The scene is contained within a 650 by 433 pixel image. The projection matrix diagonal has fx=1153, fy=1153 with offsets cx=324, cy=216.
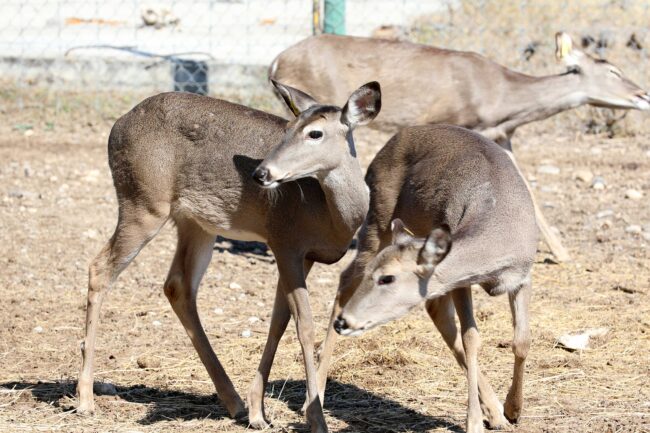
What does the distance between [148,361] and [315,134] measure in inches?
73.0

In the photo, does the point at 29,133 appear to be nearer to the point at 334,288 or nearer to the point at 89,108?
the point at 89,108

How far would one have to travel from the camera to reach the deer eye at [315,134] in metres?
5.52

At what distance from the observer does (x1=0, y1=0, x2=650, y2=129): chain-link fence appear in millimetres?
13211

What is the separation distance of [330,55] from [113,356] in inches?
159

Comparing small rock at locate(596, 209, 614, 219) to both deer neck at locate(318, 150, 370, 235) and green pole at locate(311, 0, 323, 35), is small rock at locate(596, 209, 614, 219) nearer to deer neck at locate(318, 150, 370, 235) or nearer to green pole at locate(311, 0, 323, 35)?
green pole at locate(311, 0, 323, 35)

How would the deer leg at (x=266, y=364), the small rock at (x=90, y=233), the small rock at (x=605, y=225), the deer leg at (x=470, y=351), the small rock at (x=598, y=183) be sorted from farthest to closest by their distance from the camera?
the small rock at (x=598, y=183)
the small rock at (x=605, y=225)
the small rock at (x=90, y=233)
the deer leg at (x=266, y=364)
the deer leg at (x=470, y=351)

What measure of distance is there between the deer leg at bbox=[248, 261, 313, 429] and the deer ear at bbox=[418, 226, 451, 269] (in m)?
1.07

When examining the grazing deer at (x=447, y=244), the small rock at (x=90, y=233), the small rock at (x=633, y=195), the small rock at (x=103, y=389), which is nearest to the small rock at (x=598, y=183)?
the small rock at (x=633, y=195)

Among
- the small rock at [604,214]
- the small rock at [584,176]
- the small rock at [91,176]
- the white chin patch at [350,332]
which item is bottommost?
the small rock at [91,176]

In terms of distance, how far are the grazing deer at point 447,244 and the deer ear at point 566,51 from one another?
4.26 m

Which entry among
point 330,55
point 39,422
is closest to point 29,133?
point 330,55

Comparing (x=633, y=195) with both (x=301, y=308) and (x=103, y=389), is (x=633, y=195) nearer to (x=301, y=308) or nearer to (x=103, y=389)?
(x=301, y=308)

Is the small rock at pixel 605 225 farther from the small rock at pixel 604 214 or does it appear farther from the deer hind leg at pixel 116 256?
the deer hind leg at pixel 116 256

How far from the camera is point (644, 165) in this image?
11.5 m
